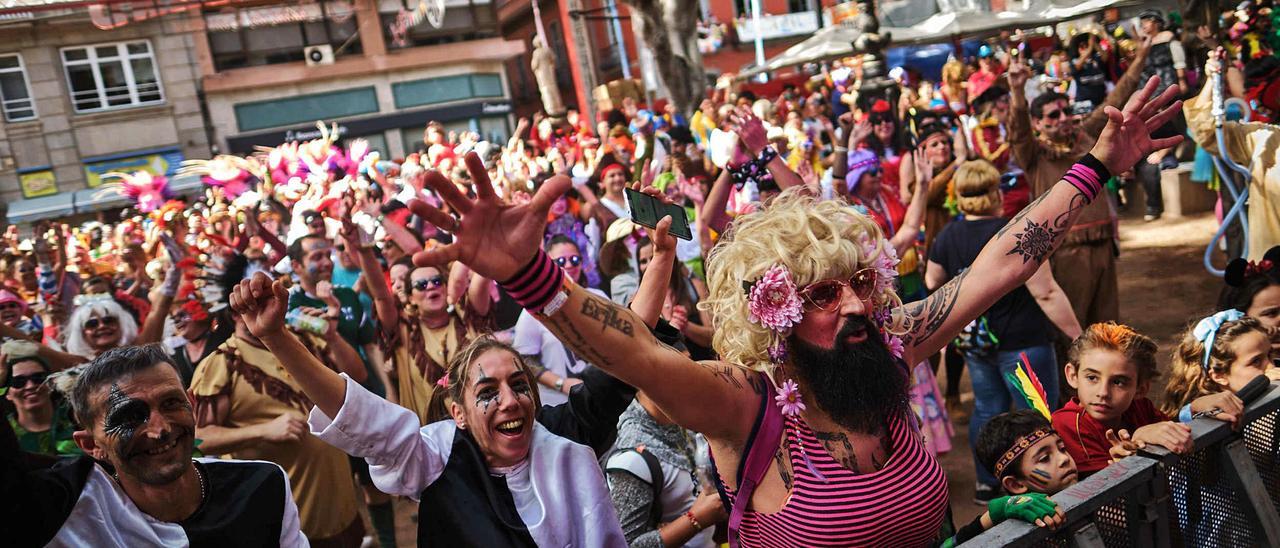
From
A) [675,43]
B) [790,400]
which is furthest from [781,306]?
[675,43]

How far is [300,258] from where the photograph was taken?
5.78 m

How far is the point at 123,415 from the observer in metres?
2.37

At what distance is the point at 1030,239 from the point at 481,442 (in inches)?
69.3

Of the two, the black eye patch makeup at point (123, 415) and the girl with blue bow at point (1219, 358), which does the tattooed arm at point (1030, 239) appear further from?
the black eye patch makeup at point (123, 415)

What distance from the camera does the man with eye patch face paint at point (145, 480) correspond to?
2139 millimetres

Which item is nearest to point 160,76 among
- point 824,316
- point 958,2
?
point 958,2

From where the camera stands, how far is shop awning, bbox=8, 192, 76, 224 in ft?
80.3

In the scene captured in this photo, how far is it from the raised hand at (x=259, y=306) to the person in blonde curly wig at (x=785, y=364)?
22 cm

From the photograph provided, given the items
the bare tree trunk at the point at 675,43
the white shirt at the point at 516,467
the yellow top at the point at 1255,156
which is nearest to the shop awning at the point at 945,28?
the bare tree trunk at the point at 675,43

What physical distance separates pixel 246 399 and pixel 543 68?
1943 cm

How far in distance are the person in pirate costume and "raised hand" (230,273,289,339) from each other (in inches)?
66.6

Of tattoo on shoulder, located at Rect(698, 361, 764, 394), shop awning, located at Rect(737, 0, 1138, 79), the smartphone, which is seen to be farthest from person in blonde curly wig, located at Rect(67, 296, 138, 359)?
shop awning, located at Rect(737, 0, 1138, 79)

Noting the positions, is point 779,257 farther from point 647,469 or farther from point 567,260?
point 567,260

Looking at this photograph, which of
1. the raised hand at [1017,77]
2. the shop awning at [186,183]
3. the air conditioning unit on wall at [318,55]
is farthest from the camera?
the air conditioning unit on wall at [318,55]
